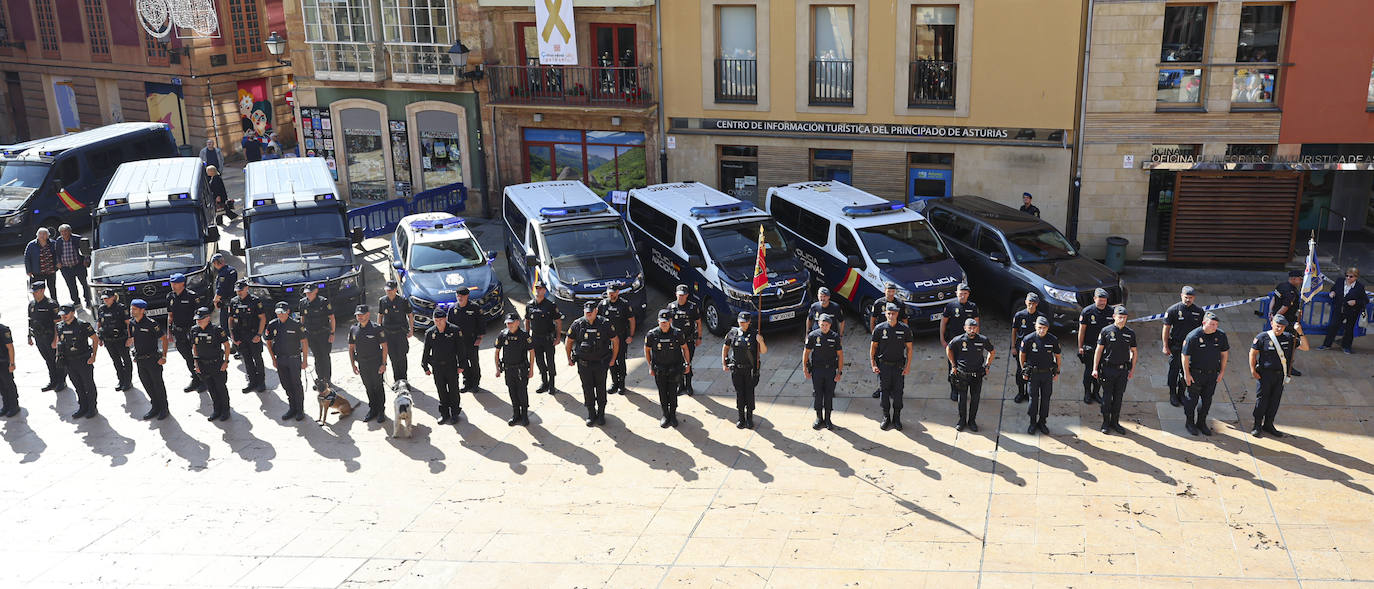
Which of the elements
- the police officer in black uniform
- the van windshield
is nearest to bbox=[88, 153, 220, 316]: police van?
the van windshield

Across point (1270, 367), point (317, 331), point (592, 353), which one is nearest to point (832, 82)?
point (592, 353)

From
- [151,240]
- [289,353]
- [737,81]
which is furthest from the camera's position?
[737,81]

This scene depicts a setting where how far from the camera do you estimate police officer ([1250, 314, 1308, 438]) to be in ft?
40.2

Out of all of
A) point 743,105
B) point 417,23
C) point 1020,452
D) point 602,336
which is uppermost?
point 417,23

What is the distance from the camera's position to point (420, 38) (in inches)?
990

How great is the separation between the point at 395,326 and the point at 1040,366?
8.52 metres

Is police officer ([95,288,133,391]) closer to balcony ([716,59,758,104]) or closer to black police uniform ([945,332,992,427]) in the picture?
black police uniform ([945,332,992,427])

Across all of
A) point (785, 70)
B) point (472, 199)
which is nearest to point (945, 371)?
point (785, 70)

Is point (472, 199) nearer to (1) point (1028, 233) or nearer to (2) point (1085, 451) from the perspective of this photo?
(1) point (1028, 233)

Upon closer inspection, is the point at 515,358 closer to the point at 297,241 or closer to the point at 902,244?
the point at 902,244

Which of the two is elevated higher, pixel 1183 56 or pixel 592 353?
pixel 1183 56

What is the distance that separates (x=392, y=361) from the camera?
15305 millimetres

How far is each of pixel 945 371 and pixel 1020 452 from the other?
9.84ft

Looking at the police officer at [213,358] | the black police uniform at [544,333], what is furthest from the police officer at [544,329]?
the police officer at [213,358]
